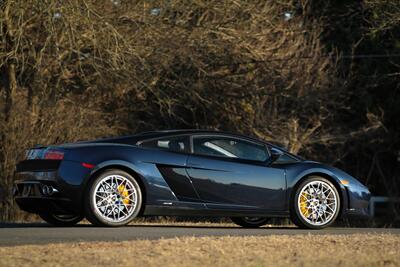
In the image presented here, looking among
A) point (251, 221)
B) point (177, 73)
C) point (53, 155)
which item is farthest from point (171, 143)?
point (177, 73)

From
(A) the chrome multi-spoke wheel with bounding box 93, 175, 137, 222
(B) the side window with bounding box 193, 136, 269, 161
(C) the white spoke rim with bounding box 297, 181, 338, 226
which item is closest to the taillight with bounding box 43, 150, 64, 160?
(A) the chrome multi-spoke wheel with bounding box 93, 175, 137, 222

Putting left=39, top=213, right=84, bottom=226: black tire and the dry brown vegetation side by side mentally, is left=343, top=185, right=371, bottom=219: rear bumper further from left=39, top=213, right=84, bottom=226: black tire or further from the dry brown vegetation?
the dry brown vegetation

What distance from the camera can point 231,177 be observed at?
39.1 ft

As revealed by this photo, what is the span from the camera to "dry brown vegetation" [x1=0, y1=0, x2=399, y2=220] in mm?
18156

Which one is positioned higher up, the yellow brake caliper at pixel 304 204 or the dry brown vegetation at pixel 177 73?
the dry brown vegetation at pixel 177 73

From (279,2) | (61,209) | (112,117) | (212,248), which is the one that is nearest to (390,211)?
(279,2)

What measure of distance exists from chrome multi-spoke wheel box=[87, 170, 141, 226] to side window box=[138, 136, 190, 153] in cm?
62

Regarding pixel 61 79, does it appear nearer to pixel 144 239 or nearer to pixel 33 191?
pixel 33 191

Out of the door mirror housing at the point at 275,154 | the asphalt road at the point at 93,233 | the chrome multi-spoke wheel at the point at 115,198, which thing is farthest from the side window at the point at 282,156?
the chrome multi-spoke wheel at the point at 115,198

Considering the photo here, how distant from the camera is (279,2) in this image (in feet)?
76.2

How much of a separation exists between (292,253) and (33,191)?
424 cm

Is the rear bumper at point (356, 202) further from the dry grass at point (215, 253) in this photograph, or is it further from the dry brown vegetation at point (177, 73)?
the dry brown vegetation at point (177, 73)

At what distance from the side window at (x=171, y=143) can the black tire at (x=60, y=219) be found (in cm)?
152

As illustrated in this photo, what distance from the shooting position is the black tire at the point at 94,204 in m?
11.3
